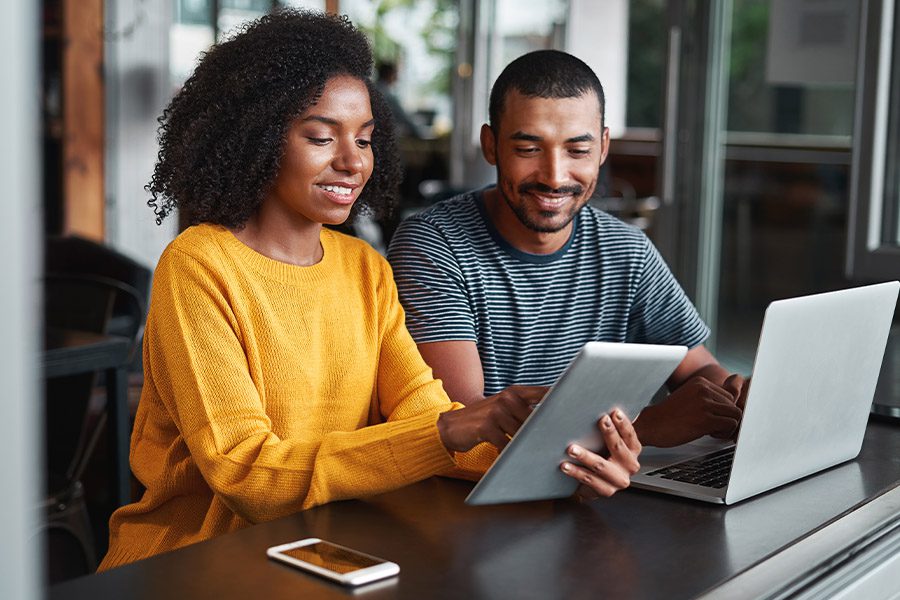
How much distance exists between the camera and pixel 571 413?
119 centimetres

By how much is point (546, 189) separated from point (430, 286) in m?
0.24

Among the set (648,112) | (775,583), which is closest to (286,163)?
(775,583)

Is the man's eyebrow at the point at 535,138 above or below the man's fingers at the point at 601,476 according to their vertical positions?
above

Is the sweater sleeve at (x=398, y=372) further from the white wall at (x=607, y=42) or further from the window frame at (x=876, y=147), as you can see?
the white wall at (x=607, y=42)

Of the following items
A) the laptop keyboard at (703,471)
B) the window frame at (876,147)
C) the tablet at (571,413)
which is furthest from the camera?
the window frame at (876,147)

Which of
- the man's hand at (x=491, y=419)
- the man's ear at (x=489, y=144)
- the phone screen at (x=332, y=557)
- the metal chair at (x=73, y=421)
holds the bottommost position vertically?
the metal chair at (x=73, y=421)

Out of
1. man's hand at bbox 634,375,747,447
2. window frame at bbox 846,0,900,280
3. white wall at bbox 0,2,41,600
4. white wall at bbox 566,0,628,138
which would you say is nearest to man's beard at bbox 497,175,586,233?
man's hand at bbox 634,375,747,447

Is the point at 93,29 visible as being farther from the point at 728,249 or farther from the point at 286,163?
the point at 286,163

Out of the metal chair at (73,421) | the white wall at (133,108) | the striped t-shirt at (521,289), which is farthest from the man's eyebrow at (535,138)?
the white wall at (133,108)

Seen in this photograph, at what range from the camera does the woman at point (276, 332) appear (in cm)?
132

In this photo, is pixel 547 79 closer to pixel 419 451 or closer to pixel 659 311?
pixel 659 311

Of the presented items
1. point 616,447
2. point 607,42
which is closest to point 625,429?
point 616,447

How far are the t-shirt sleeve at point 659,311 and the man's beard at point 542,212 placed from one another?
197mm

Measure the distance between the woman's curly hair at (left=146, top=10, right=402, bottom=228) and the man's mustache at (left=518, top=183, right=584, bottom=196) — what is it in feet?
1.13
